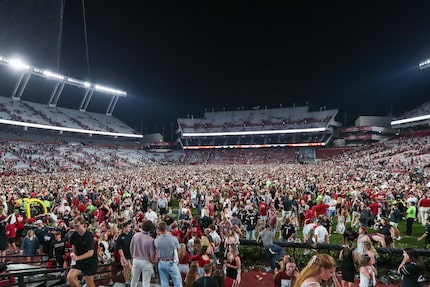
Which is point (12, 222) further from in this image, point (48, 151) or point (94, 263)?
point (48, 151)

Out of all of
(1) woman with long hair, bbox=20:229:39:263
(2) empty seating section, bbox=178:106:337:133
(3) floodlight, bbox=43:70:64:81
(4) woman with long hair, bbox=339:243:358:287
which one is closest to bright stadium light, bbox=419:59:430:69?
(2) empty seating section, bbox=178:106:337:133

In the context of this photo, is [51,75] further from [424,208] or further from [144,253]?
[424,208]

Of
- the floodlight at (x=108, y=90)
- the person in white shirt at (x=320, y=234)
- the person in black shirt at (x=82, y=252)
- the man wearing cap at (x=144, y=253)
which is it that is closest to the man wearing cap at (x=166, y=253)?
the man wearing cap at (x=144, y=253)

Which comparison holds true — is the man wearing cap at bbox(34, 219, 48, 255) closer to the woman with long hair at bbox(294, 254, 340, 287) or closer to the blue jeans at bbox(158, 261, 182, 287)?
the blue jeans at bbox(158, 261, 182, 287)

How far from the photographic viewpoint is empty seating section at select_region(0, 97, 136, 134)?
56125 mm

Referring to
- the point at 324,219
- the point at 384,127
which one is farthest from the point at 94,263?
the point at 384,127

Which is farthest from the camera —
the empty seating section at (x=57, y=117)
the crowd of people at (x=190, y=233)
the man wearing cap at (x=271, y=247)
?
the empty seating section at (x=57, y=117)

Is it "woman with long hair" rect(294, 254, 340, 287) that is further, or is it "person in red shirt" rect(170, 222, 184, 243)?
"person in red shirt" rect(170, 222, 184, 243)

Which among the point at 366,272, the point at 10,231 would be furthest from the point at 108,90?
the point at 366,272

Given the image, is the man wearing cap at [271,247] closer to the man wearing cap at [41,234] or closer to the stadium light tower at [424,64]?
the man wearing cap at [41,234]

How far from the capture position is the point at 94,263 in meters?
5.31

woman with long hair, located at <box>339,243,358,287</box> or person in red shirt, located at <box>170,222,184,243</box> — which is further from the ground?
person in red shirt, located at <box>170,222,184,243</box>

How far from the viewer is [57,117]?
64.2 metres

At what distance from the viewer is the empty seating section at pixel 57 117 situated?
56.1m
